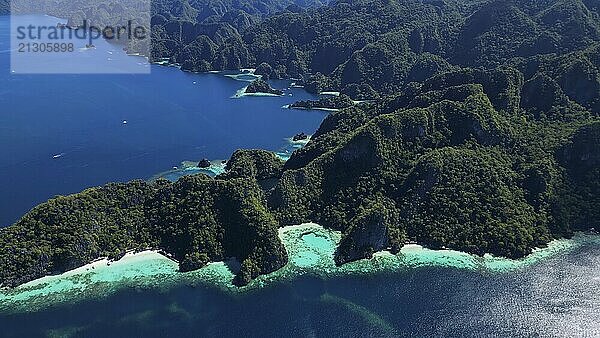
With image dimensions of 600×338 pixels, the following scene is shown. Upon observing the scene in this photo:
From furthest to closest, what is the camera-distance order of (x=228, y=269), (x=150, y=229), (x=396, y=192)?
(x=396, y=192) → (x=150, y=229) → (x=228, y=269)

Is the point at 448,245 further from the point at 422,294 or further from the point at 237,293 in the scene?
the point at 237,293

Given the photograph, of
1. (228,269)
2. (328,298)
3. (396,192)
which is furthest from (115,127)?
(328,298)

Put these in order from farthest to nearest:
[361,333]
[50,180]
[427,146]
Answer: [50,180], [427,146], [361,333]

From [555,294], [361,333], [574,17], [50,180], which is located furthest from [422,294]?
[574,17]

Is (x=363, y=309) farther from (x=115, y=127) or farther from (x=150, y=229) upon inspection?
(x=115, y=127)

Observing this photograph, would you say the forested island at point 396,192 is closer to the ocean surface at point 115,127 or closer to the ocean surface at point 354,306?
the ocean surface at point 354,306

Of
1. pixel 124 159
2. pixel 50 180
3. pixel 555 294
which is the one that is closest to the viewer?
pixel 555 294
